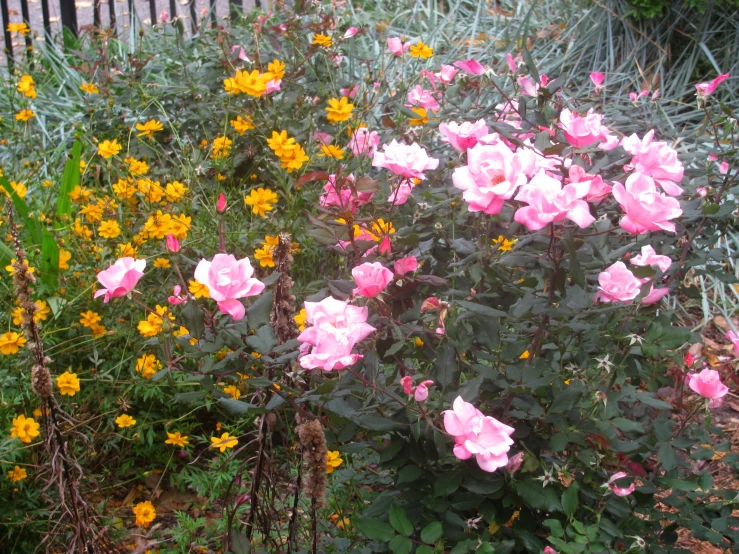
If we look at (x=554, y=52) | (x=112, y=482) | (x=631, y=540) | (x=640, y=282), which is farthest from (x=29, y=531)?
(x=554, y=52)

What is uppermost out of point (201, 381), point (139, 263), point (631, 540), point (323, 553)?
point (139, 263)

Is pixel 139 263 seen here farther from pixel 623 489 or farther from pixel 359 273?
pixel 623 489

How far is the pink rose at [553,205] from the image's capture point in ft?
3.79

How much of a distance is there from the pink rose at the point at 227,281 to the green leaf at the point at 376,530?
1.38ft

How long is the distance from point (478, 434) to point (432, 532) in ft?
0.73

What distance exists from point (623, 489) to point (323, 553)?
70 cm

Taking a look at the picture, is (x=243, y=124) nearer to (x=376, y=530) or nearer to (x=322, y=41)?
(x=322, y=41)

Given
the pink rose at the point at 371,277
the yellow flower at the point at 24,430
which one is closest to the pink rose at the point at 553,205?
the pink rose at the point at 371,277

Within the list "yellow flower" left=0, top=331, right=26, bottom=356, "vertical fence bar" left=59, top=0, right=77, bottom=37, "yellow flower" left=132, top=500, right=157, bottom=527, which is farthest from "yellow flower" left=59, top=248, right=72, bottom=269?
"vertical fence bar" left=59, top=0, right=77, bottom=37

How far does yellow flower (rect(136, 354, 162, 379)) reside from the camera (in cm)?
191

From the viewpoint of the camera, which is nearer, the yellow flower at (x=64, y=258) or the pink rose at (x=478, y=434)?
the pink rose at (x=478, y=434)

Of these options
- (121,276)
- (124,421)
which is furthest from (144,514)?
(121,276)

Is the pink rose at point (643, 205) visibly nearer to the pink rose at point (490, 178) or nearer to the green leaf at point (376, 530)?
the pink rose at point (490, 178)

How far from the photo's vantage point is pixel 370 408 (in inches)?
54.3
